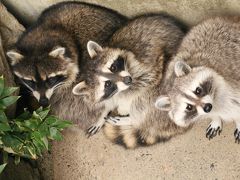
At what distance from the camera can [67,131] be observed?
4.78 metres

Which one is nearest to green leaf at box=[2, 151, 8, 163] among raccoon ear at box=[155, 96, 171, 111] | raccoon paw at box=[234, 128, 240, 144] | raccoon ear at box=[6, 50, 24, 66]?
raccoon ear at box=[6, 50, 24, 66]

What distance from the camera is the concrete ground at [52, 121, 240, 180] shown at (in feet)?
14.0

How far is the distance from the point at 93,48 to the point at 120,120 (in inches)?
26.9

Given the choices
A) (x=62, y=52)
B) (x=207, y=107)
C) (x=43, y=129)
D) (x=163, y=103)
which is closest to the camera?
(x=207, y=107)

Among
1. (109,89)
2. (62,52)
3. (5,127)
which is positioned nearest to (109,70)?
(109,89)

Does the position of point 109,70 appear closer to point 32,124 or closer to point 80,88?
point 80,88

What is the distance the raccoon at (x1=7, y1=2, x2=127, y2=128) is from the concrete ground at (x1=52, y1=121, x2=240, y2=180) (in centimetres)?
26

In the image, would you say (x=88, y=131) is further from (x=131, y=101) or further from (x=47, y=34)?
(x=47, y=34)

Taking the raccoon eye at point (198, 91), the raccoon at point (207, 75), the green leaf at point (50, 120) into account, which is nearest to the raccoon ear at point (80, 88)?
the green leaf at point (50, 120)

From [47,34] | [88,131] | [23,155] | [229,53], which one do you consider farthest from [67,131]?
[229,53]

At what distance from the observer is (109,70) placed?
4.25 metres

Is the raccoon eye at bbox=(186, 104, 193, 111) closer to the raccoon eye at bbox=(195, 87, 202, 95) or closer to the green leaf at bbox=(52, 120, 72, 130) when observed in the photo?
the raccoon eye at bbox=(195, 87, 202, 95)

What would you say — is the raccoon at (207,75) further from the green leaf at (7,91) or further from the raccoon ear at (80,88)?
the green leaf at (7,91)

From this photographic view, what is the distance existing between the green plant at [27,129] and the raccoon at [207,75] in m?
0.79
